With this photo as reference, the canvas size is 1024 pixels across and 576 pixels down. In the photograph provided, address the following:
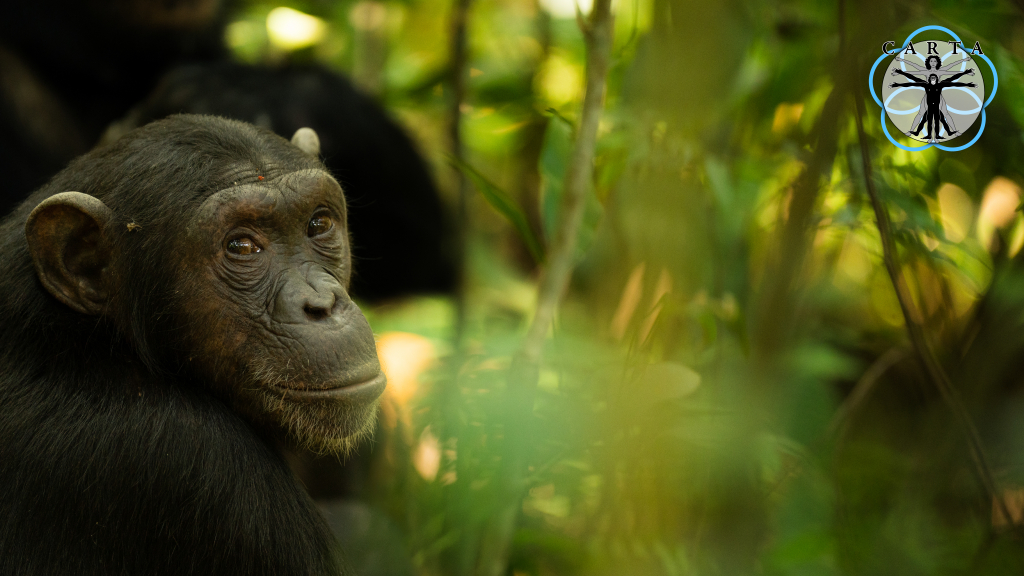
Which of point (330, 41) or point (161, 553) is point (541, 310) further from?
point (330, 41)

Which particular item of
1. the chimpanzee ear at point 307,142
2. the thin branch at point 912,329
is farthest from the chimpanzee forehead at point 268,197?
the thin branch at point 912,329

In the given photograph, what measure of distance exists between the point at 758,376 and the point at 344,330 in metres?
1.31

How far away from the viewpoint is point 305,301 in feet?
7.52

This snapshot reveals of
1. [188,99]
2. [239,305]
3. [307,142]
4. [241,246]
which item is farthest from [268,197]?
[188,99]

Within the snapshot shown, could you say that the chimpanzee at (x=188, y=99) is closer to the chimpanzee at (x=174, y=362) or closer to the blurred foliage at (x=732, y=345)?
the blurred foliage at (x=732, y=345)

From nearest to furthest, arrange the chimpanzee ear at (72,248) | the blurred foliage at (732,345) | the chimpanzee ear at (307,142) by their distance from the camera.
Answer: the chimpanzee ear at (72,248)
the blurred foliage at (732,345)
the chimpanzee ear at (307,142)

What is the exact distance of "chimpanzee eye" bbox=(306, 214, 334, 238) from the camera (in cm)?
252

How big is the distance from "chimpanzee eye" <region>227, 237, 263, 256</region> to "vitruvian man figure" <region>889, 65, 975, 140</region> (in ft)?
6.12

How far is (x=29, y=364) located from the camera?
2.23m

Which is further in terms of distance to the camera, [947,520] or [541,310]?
[947,520]

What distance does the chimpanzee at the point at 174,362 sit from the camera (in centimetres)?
210

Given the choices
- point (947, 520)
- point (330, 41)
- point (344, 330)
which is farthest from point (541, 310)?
point (330, 41)

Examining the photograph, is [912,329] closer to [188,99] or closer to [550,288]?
[550,288]

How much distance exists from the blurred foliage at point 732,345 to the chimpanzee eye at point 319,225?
466mm
